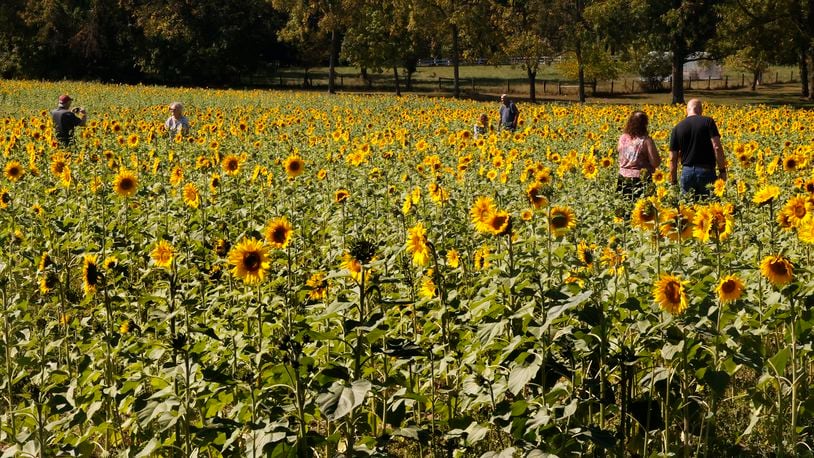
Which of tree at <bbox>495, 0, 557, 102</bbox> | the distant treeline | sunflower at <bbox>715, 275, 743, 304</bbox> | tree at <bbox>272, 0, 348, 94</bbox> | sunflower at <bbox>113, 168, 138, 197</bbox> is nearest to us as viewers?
sunflower at <bbox>715, 275, 743, 304</bbox>

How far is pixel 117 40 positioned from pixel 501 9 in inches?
927

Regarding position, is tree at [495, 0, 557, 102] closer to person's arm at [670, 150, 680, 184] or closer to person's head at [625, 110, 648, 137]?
person's arm at [670, 150, 680, 184]

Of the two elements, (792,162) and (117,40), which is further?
(117,40)

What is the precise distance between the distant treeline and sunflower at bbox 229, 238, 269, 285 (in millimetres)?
39266

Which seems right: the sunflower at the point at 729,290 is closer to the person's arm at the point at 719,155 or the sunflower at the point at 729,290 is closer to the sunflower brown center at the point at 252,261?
the sunflower brown center at the point at 252,261

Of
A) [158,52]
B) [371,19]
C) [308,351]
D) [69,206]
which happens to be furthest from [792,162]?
[158,52]

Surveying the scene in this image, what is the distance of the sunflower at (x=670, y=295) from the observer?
3.38 m

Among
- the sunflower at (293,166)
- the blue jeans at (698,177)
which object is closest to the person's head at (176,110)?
the sunflower at (293,166)

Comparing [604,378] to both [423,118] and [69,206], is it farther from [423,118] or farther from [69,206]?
[423,118]

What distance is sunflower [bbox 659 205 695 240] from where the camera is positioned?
4199mm

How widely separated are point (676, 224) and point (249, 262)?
206 cm

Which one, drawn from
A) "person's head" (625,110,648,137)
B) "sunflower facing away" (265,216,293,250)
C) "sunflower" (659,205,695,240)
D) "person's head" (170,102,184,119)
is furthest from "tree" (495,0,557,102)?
"sunflower facing away" (265,216,293,250)

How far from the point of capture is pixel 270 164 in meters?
10.1

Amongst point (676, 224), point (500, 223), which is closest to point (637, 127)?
point (676, 224)
